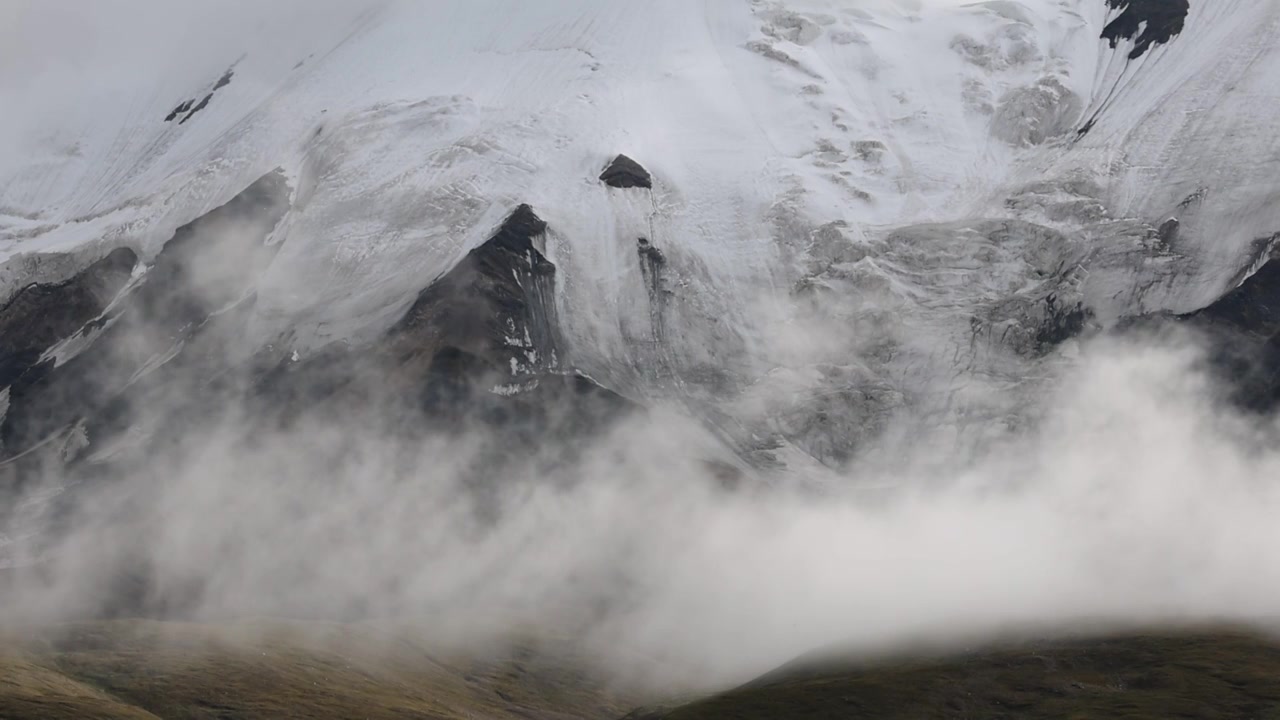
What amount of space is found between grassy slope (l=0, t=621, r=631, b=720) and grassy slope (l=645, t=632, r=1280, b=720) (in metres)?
16.2

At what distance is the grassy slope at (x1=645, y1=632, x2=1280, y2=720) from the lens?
11831 cm

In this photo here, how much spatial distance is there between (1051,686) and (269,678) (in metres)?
68.3

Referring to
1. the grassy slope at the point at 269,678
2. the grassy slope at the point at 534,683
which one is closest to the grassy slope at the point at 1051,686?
the grassy slope at the point at 534,683

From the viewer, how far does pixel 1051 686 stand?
127m

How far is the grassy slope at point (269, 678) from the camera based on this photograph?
124 m

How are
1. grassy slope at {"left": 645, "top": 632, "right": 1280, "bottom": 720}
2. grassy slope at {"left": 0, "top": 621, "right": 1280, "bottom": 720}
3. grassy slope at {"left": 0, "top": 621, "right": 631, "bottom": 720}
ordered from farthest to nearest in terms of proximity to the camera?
grassy slope at {"left": 0, "top": 621, "right": 631, "bottom": 720}, grassy slope at {"left": 0, "top": 621, "right": 1280, "bottom": 720}, grassy slope at {"left": 645, "top": 632, "right": 1280, "bottom": 720}

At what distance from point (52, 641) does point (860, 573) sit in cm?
9559

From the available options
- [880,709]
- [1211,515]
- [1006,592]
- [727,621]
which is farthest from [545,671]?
[1211,515]

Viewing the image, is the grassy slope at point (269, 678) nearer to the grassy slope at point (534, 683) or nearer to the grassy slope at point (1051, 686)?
the grassy slope at point (534, 683)

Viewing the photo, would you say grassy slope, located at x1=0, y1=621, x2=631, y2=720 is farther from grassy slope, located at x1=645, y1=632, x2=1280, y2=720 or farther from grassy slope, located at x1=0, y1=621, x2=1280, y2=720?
grassy slope, located at x1=645, y1=632, x2=1280, y2=720

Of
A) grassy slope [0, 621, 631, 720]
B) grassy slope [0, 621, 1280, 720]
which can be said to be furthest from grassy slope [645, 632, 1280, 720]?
grassy slope [0, 621, 631, 720]

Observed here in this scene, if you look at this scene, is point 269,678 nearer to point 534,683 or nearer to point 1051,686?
point 534,683

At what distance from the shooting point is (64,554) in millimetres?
181250

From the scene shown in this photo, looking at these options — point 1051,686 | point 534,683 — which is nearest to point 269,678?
point 534,683
